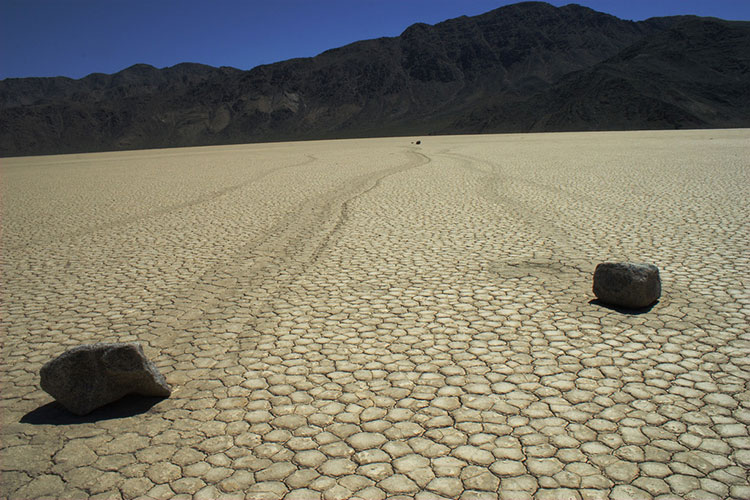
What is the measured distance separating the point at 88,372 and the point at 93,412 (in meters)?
0.27

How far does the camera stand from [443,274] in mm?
5797

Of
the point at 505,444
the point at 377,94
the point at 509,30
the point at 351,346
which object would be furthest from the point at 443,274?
the point at 509,30

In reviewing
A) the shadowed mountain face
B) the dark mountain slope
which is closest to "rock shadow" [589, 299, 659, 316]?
the dark mountain slope

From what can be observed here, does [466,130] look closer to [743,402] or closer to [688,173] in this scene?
[688,173]

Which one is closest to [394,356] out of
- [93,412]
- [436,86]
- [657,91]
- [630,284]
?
[93,412]

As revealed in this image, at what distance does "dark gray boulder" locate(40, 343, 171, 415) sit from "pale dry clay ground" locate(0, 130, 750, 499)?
0.48ft

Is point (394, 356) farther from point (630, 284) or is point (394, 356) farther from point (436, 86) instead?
point (436, 86)

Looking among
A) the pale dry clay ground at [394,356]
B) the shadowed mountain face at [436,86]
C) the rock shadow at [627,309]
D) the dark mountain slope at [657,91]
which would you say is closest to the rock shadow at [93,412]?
the pale dry clay ground at [394,356]

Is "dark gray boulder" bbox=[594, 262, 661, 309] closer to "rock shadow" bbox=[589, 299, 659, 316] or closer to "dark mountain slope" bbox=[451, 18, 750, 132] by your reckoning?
"rock shadow" bbox=[589, 299, 659, 316]

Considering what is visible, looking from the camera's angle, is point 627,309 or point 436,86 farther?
point 436,86

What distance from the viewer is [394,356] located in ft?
12.7

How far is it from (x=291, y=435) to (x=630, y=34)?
431 ft

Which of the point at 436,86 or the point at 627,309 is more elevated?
the point at 436,86

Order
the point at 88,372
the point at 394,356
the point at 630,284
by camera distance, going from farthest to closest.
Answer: the point at 630,284, the point at 394,356, the point at 88,372
